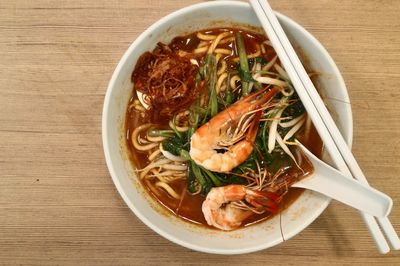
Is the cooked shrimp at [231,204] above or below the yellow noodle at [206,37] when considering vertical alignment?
below

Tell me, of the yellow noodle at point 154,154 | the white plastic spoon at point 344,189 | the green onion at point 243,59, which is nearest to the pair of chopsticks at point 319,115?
the white plastic spoon at point 344,189

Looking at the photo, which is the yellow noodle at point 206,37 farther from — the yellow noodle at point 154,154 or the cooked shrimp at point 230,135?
the yellow noodle at point 154,154

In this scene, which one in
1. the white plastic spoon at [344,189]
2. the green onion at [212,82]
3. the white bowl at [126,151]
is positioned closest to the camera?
the white plastic spoon at [344,189]

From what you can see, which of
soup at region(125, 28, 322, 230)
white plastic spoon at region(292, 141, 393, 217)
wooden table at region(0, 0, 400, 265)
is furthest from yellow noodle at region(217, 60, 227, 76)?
white plastic spoon at region(292, 141, 393, 217)

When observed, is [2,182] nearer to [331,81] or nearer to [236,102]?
[236,102]

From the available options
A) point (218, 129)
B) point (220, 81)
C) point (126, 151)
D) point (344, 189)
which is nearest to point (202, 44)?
point (220, 81)

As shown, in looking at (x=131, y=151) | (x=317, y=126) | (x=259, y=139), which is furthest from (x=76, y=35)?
(x=317, y=126)

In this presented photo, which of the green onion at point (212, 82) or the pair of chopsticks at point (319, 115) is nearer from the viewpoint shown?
the pair of chopsticks at point (319, 115)
